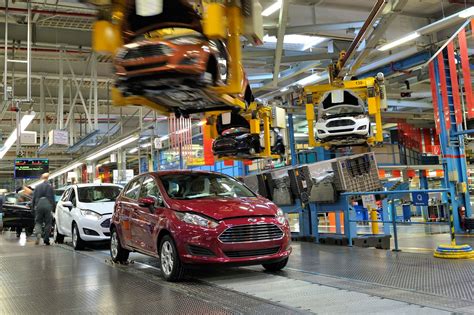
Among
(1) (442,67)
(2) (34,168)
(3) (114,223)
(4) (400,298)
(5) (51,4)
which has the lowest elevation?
(4) (400,298)

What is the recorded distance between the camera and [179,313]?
418 centimetres

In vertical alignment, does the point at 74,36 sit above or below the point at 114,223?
above

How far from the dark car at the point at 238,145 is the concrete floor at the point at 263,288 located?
3.51m

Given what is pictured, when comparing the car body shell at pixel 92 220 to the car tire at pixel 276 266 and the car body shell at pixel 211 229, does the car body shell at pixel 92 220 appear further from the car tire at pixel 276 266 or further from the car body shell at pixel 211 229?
the car tire at pixel 276 266

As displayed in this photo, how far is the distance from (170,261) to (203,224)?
725mm

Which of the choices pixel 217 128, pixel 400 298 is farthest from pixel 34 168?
pixel 400 298

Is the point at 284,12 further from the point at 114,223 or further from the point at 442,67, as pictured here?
the point at 442,67

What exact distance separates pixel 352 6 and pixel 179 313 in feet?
30.7

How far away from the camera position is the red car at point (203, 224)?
213 inches

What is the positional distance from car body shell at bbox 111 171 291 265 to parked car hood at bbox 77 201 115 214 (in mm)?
3448

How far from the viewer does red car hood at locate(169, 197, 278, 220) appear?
552cm

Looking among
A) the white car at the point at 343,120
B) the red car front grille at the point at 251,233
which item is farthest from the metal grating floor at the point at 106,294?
the white car at the point at 343,120

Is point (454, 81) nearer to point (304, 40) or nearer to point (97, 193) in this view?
point (304, 40)

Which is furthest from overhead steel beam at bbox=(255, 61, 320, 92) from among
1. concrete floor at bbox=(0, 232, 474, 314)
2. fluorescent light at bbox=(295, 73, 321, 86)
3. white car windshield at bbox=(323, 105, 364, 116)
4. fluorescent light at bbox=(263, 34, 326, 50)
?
concrete floor at bbox=(0, 232, 474, 314)
